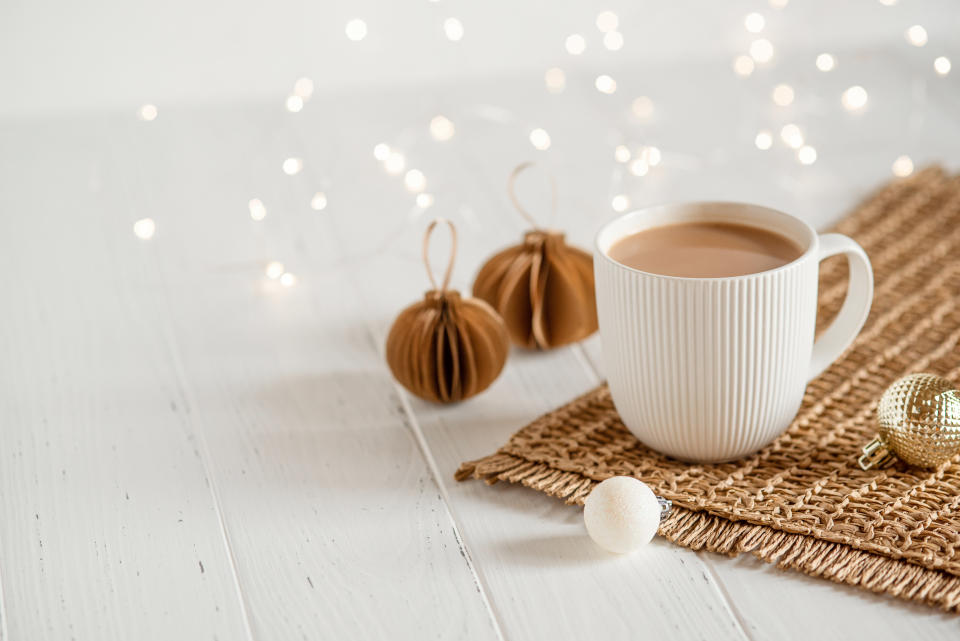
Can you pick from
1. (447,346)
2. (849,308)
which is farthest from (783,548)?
(447,346)

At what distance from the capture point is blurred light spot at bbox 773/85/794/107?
1.73m

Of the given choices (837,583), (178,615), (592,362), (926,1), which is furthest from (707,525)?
(926,1)

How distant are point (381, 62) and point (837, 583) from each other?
144 centimetres

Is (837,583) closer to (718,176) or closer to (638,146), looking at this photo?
(718,176)

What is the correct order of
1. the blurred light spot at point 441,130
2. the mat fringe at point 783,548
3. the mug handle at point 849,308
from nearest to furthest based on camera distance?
the mat fringe at point 783,548, the mug handle at point 849,308, the blurred light spot at point 441,130

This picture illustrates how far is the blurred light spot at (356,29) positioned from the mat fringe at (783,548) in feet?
3.05

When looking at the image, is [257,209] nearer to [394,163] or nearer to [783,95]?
[394,163]

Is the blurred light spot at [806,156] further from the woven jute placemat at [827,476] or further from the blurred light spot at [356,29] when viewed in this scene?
the blurred light spot at [356,29]

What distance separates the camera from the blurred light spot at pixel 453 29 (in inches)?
70.1

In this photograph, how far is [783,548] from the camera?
0.74 metres

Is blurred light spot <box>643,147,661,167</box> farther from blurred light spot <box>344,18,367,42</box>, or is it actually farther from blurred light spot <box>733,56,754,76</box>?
blurred light spot <box>344,18,367,42</box>

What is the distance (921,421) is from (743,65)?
1130 mm

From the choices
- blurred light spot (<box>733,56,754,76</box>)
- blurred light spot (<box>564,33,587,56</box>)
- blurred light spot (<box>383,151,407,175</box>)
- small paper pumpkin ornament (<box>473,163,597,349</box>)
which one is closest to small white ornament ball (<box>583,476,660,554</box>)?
small paper pumpkin ornament (<box>473,163,597,349</box>)

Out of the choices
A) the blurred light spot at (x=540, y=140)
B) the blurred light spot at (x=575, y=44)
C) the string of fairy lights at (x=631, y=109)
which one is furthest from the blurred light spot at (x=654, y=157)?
the blurred light spot at (x=575, y=44)
